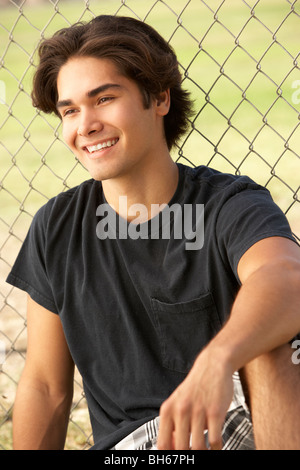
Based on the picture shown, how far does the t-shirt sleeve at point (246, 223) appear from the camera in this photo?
2.08 meters

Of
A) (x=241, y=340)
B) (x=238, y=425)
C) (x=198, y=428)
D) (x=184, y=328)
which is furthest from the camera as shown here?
(x=184, y=328)

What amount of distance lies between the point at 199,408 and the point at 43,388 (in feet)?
3.45

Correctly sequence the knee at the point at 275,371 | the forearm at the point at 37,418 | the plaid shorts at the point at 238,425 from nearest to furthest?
the knee at the point at 275,371, the plaid shorts at the point at 238,425, the forearm at the point at 37,418

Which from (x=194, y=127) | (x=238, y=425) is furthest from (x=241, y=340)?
(x=194, y=127)

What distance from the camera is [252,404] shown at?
1963 millimetres

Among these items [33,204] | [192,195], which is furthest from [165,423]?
[33,204]

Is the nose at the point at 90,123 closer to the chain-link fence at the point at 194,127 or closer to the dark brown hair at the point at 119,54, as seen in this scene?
the dark brown hair at the point at 119,54

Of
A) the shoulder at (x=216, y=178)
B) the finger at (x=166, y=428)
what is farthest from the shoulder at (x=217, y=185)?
the finger at (x=166, y=428)

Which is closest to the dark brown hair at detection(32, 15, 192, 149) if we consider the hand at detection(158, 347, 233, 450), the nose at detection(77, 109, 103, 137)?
the nose at detection(77, 109, 103, 137)

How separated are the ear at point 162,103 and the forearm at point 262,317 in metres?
0.86

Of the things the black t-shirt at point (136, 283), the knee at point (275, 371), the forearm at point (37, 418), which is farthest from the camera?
the forearm at point (37, 418)

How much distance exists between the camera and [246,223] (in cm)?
213

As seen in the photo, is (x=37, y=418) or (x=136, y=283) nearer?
(x=136, y=283)

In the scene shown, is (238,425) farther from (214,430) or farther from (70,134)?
(70,134)
